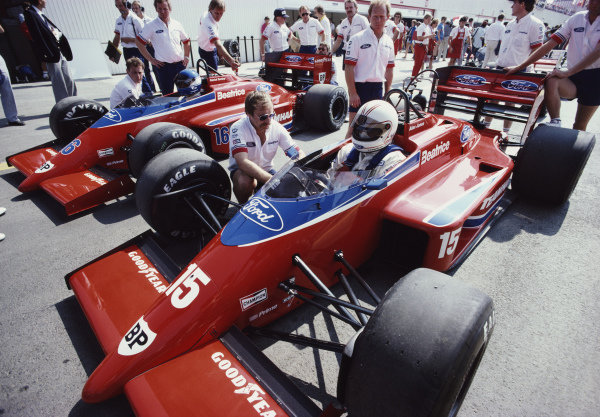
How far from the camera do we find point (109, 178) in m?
3.96

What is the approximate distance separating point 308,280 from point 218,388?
35.9 inches

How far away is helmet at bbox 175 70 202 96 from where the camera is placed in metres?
4.86

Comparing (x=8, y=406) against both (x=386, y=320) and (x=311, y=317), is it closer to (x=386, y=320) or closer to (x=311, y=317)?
(x=311, y=317)

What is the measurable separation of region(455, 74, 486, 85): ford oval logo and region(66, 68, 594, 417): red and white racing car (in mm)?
1373

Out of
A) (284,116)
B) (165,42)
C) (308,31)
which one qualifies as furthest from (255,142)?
(308,31)

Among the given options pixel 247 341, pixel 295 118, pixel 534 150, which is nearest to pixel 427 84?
pixel 295 118

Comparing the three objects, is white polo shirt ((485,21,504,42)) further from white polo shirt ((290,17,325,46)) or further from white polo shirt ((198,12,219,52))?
white polo shirt ((198,12,219,52))

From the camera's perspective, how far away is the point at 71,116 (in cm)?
499

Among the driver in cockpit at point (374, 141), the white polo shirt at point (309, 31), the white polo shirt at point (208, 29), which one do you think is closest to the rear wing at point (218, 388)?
the driver in cockpit at point (374, 141)

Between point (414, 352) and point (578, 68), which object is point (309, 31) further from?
point (414, 352)

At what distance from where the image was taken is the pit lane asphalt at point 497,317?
1.88m

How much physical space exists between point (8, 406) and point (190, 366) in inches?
42.0

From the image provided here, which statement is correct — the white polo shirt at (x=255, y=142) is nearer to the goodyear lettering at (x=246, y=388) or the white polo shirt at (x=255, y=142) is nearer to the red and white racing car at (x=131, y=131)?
the red and white racing car at (x=131, y=131)

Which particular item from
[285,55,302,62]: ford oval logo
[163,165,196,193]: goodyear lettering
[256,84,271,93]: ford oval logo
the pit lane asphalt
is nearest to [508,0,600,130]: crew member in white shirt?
the pit lane asphalt
